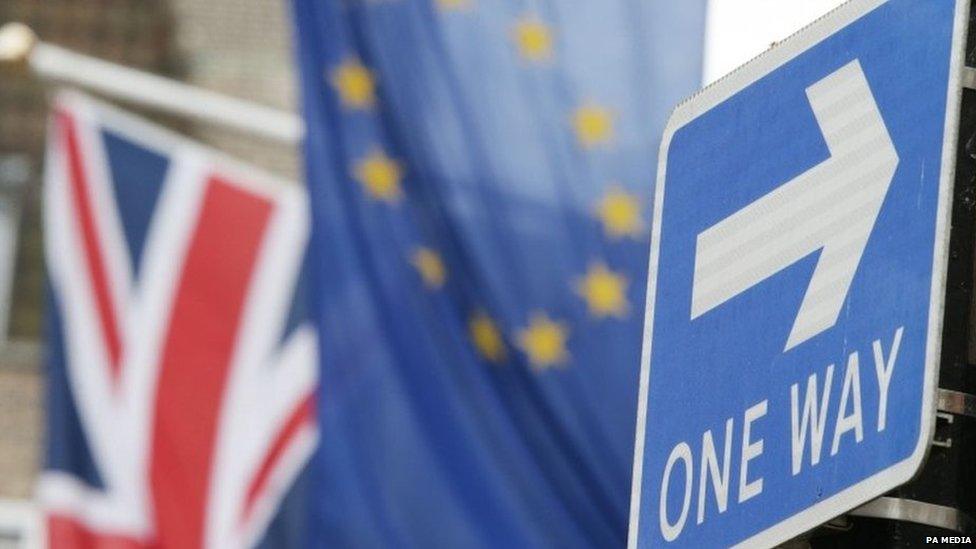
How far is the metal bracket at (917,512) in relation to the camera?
2.98m

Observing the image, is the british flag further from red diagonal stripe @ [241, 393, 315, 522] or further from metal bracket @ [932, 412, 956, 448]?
metal bracket @ [932, 412, 956, 448]

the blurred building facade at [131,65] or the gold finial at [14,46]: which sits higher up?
the blurred building facade at [131,65]

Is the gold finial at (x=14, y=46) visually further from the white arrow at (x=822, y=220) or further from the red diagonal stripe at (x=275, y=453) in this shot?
the white arrow at (x=822, y=220)

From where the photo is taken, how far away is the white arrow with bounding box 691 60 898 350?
121 inches

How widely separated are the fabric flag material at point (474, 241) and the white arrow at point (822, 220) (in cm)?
565

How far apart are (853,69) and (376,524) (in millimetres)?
6223

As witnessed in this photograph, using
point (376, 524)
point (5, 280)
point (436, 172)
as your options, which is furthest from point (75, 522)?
point (5, 280)

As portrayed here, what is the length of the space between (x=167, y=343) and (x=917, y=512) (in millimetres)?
7871

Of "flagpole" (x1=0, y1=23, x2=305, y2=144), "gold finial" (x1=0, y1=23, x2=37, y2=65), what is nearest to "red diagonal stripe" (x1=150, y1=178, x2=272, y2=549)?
"flagpole" (x1=0, y1=23, x2=305, y2=144)

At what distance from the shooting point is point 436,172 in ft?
30.5

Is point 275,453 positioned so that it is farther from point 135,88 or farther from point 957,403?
point 957,403

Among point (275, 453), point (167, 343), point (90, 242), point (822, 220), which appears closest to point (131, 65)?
point (90, 242)

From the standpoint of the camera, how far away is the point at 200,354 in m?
10.6

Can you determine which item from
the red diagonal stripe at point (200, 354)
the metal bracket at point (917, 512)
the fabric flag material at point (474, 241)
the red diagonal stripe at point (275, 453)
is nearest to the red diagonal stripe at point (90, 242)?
the red diagonal stripe at point (200, 354)
